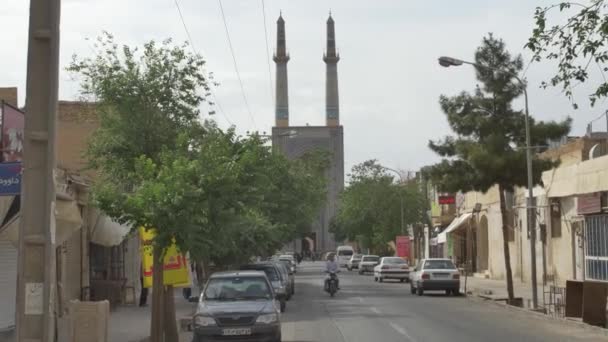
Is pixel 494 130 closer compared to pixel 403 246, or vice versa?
pixel 494 130

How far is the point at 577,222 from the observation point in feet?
119

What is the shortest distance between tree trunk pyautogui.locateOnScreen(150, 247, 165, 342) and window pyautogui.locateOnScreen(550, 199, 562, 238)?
84.1 feet

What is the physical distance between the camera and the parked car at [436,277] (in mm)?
37812

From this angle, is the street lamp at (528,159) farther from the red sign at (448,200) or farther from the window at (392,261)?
the red sign at (448,200)

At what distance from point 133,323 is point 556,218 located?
2325cm

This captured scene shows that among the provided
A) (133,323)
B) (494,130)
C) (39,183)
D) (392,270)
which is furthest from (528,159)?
(392,270)

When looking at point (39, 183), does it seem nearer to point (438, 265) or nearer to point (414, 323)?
point (414, 323)

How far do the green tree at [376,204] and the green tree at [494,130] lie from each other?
51.3 metres

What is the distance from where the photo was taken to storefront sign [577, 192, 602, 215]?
31188 millimetres

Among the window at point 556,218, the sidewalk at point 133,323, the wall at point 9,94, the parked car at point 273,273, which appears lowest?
the sidewalk at point 133,323

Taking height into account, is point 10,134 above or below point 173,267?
above

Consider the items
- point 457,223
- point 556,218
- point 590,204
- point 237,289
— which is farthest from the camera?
point 457,223

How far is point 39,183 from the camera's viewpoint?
323 inches

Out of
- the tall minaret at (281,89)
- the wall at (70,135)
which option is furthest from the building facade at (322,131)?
the wall at (70,135)
